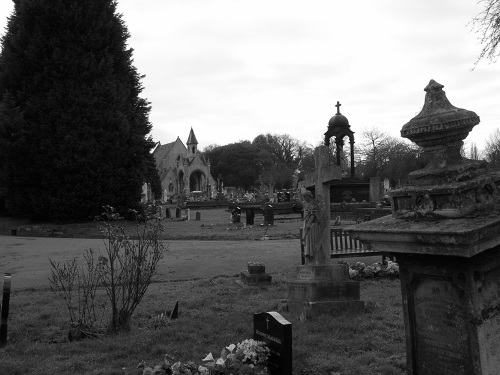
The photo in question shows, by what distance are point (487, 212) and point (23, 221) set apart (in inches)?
1237

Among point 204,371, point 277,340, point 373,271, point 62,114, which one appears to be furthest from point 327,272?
point 62,114

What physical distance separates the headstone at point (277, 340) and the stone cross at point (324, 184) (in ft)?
11.6

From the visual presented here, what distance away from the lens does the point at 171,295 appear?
993 cm

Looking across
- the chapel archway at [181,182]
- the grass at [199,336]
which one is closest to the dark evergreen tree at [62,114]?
the grass at [199,336]

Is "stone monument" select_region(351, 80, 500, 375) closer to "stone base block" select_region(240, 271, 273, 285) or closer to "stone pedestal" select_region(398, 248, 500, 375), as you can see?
"stone pedestal" select_region(398, 248, 500, 375)

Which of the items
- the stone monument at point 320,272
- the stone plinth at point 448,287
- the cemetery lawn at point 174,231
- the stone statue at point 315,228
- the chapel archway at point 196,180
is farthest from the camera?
the chapel archway at point 196,180

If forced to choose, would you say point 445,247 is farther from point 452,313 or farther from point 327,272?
point 327,272

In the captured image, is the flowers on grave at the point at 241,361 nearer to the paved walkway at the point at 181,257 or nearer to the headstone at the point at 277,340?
the headstone at the point at 277,340

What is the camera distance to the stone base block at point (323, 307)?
7820 millimetres

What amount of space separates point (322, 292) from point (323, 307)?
0.29 m

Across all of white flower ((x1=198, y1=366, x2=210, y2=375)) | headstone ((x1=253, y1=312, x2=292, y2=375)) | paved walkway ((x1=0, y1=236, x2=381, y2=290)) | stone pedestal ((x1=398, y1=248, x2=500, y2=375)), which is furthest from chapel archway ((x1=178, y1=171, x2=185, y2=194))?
stone pedestal ((x1=398, y1=248, x2=500, y2=375))

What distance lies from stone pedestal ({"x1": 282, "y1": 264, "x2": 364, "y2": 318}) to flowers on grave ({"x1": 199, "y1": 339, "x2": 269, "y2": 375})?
112 inches

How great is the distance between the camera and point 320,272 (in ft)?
27.5

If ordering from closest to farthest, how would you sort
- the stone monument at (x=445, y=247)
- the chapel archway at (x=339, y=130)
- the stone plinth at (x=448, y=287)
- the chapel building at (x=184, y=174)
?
1. the stone plinth at (x=448, y=287)
2. the stone monument at (x=445, y=247)
3. the chapel archway at (x=339, y=130)
4. the chapel building at (x=184, y=174)
